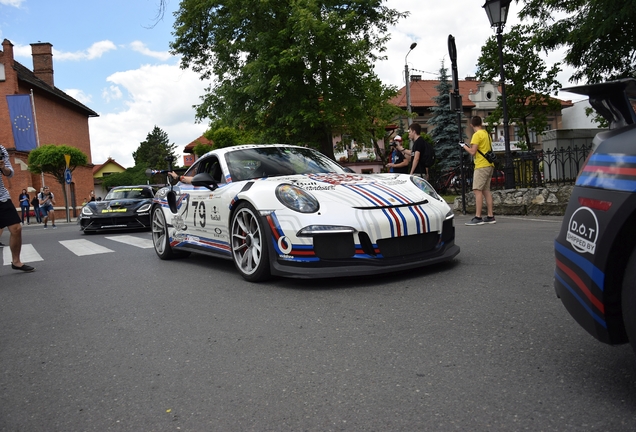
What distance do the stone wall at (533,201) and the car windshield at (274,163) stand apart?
5.85 metres

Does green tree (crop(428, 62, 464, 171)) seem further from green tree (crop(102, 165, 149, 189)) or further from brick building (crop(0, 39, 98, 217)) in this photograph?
green tree (crop(102, 165, 149, 189))

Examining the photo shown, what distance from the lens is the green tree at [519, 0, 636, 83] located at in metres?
14.2

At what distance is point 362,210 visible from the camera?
15.7ft

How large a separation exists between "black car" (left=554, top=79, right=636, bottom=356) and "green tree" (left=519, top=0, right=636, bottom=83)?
12592 mm

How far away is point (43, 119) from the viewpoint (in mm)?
46281

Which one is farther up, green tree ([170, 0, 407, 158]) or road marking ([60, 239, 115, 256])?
green tree ([170, 0, 407, 158])

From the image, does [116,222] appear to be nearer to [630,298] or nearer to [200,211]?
[200,211]

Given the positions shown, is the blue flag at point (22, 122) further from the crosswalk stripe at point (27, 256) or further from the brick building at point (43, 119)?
the crosswalk stripe at point (27, 256)

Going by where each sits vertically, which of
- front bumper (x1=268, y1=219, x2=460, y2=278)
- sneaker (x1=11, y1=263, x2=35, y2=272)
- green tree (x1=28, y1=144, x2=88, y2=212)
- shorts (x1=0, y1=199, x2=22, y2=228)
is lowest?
sneaker (x1=11, y1=263, x2=35, y2=272)

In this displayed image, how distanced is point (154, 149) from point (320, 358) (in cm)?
13407

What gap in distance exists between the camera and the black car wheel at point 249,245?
512cm

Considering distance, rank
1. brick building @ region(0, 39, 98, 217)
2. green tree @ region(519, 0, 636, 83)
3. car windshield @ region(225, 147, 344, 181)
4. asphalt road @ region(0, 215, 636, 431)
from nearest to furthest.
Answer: asphalt road @ region(0, 215, 636, 431)
car windshield @ region(225, 147, 344, 181)
green tree @ region(519, 0, 636, 83)
brick building @ region(0, 39, 98, 217)

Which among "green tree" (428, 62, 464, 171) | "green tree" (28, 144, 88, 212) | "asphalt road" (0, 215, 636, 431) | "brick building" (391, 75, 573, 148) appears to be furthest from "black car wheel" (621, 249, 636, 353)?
"brick building" (391, 75, 573, 148)

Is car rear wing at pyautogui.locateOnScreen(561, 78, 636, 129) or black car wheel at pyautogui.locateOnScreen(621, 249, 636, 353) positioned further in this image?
car rear wing at pyautogui.locateOnScreen(561, 78, 636, 129)
